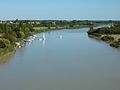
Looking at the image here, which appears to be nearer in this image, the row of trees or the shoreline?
the shoreline

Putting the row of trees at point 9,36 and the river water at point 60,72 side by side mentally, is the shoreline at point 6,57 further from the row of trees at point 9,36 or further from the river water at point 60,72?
the row of trees at point 9,36

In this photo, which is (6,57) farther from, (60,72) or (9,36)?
(9,36)

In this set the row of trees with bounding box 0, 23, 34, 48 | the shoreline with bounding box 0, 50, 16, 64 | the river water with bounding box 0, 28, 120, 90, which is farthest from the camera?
the row of trees with bounding box 0, 23, 34, 48

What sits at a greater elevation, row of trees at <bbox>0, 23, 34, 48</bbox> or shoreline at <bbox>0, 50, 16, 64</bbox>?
row of trees at <bbox>0, 23, 34, 48</bbox>

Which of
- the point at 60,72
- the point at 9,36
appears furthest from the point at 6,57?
the point at 9,36

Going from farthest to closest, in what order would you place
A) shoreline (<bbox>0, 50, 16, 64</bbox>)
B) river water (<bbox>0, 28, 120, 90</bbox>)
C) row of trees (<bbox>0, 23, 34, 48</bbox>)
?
row of trees (<bbox>0, 23, 34, 48</bbox>) → shoreline (<bbox>0, 50, 16, 64</bbox>) → river water (<bbox>0, 28, 120, 90</bbox>)

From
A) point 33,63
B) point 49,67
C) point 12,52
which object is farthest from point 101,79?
point 12,52

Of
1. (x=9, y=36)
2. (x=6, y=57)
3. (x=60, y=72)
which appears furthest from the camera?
(x=9, y=36)

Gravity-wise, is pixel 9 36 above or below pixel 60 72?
above

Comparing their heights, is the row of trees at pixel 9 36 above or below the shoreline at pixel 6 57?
above

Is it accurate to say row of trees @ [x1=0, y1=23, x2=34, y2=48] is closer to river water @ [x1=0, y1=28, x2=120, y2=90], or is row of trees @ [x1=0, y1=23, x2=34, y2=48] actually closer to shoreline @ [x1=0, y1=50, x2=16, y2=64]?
shoreline @ [x1=0, y1=50, x2=16, y2=64]

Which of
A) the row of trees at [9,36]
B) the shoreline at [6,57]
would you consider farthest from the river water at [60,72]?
the row of trees at [9,36]

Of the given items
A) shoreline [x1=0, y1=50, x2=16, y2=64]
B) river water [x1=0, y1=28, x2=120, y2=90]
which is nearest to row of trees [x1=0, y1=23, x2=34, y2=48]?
shoreline [x1=0, y1=50, x2=16, y2=64]
